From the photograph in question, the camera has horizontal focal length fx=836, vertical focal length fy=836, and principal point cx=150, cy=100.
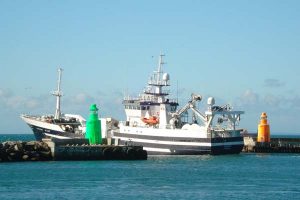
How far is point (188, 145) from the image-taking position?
85.6 metres

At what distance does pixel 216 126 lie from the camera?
289 ft

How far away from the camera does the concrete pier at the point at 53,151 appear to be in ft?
251

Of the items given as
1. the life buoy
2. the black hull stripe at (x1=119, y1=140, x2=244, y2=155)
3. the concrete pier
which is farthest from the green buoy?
the life buoy

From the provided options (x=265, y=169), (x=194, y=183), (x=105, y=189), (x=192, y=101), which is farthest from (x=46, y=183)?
(x=192, y=101)

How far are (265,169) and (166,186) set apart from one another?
703 inches

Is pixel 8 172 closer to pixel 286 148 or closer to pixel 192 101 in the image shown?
pixel 192 101

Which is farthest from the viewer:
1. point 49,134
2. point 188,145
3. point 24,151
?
point 49,134

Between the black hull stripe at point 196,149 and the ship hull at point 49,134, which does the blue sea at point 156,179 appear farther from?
the ship hull at point 49,134

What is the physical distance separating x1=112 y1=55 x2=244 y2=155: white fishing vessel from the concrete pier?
688cm

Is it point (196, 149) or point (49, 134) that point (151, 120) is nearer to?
point (196, 149)

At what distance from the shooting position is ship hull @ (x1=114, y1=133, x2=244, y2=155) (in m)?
85.2

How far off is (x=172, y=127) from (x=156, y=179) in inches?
1001

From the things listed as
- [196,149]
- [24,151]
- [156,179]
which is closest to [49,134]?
[196,149]

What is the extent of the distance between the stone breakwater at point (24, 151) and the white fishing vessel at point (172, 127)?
10514 mm
